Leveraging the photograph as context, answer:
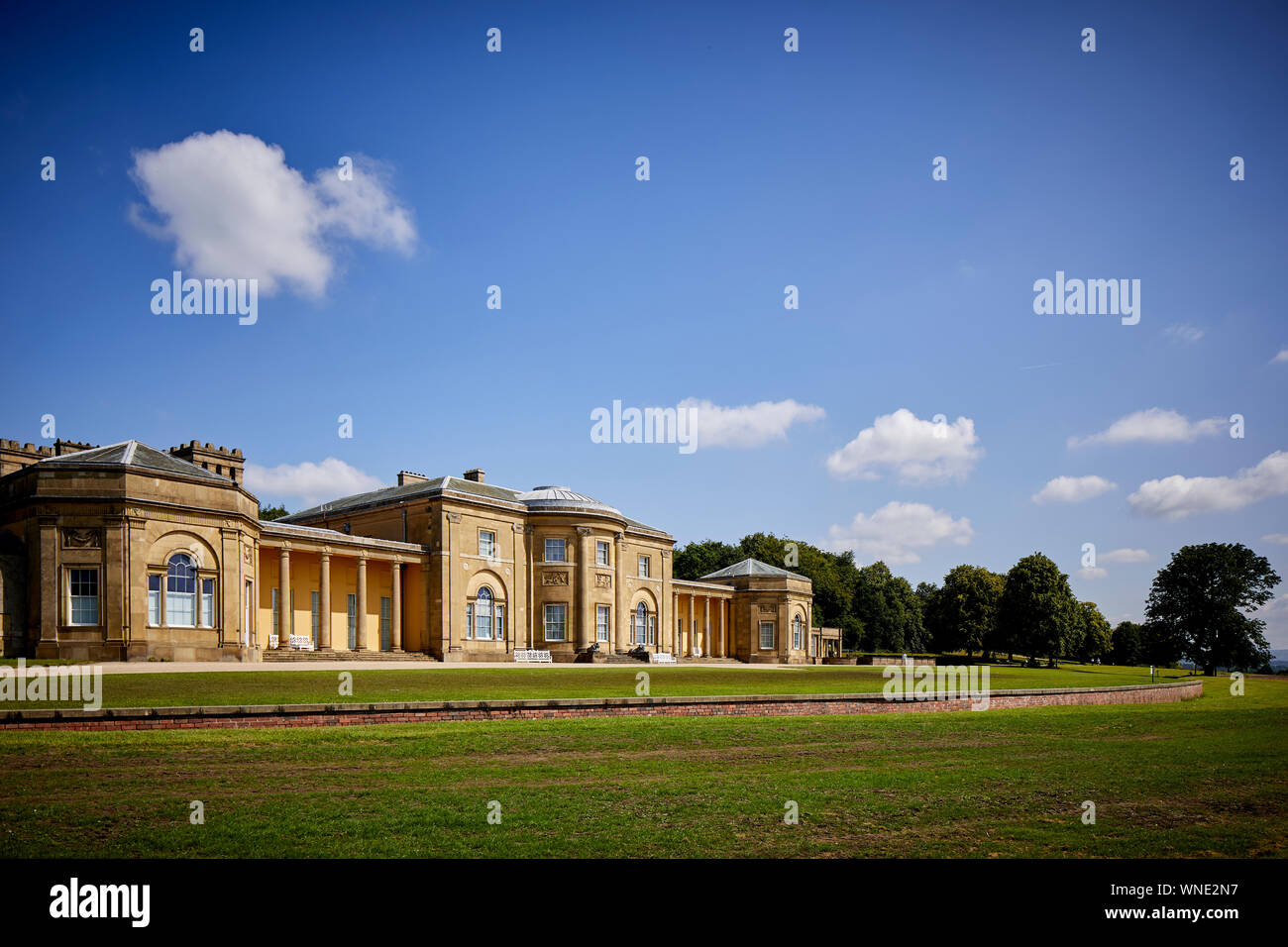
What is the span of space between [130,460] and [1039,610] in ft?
251

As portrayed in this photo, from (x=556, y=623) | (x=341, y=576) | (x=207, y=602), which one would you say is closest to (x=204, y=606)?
(x=207, y=602)

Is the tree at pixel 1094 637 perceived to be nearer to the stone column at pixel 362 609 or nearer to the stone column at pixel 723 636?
the stone column at pixel 723 636

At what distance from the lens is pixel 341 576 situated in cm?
5250

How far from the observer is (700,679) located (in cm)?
3778

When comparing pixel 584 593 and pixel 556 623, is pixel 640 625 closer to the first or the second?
pixel 584 593

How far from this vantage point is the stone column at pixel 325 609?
47969 millimetres

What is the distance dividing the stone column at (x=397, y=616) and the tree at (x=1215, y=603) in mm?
79697

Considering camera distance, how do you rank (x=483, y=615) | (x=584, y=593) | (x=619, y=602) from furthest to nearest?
1. (x=619, y=602)
2. (x=584, y=593)
3. (x=483, y=615)

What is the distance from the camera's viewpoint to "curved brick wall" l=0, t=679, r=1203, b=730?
56.7 feet

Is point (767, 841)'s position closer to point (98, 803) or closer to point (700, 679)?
point (98, 803)

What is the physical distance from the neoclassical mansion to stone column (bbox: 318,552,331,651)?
122 mm

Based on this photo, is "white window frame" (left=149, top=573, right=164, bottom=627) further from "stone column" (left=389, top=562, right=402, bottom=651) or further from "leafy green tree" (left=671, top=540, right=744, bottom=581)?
"leafy green tree" (left=671, top=540, right=744, bottom=581)
